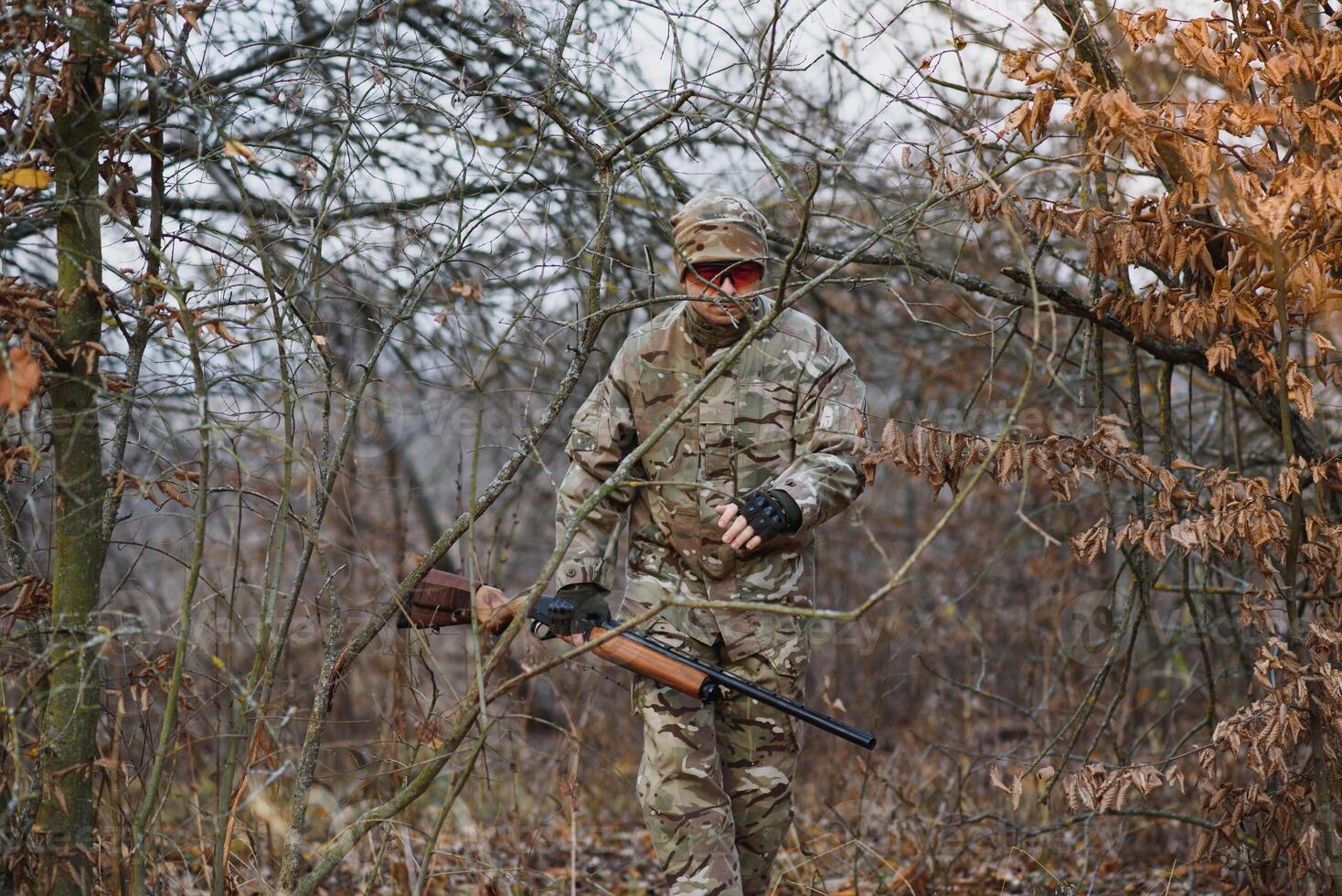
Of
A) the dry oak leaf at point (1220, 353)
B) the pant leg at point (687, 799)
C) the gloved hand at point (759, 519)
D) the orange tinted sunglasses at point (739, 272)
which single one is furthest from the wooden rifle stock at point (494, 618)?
the dry oak leaf at point (1220, 353)

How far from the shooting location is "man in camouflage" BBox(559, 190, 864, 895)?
11.6ft

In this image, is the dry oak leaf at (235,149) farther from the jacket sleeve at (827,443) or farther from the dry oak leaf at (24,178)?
the jacket sleeve at (827,443)

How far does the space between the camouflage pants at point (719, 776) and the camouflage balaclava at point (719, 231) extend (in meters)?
1.11

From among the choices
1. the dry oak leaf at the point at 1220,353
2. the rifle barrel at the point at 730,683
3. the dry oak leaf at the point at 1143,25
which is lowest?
the rifle barrel at the point at 730,683

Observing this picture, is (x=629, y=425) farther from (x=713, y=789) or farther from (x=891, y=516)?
(x=891, y=516)

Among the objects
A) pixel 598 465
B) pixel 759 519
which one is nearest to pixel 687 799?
pixel 759 519

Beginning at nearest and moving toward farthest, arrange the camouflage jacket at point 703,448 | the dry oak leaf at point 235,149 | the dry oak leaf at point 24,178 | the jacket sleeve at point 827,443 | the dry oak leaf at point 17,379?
the dry oak leaf at point 17,379 → the dry oak leaf at point 235,149 → the dry oak leaf at point 24,178 → the jacket sleeve at point 827,443 → the camouflage jacket at point 703,448

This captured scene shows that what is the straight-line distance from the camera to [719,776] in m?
3.57

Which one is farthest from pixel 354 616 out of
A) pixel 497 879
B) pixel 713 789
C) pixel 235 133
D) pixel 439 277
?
pixel 713 789

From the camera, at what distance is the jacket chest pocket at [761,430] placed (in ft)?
12.2

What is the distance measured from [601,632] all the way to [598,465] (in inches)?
20.8

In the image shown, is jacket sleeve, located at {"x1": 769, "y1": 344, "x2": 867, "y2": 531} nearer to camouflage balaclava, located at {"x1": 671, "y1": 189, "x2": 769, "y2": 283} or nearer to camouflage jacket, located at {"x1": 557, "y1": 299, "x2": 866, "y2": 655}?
camouflage jacket, located at {"x1": 557, "y1": 299, "x2": 866, "y2": 655}

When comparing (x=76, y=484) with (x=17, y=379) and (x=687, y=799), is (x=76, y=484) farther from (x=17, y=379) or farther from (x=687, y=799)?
(x=687, y=799)

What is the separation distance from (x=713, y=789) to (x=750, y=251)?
4.99 feet
